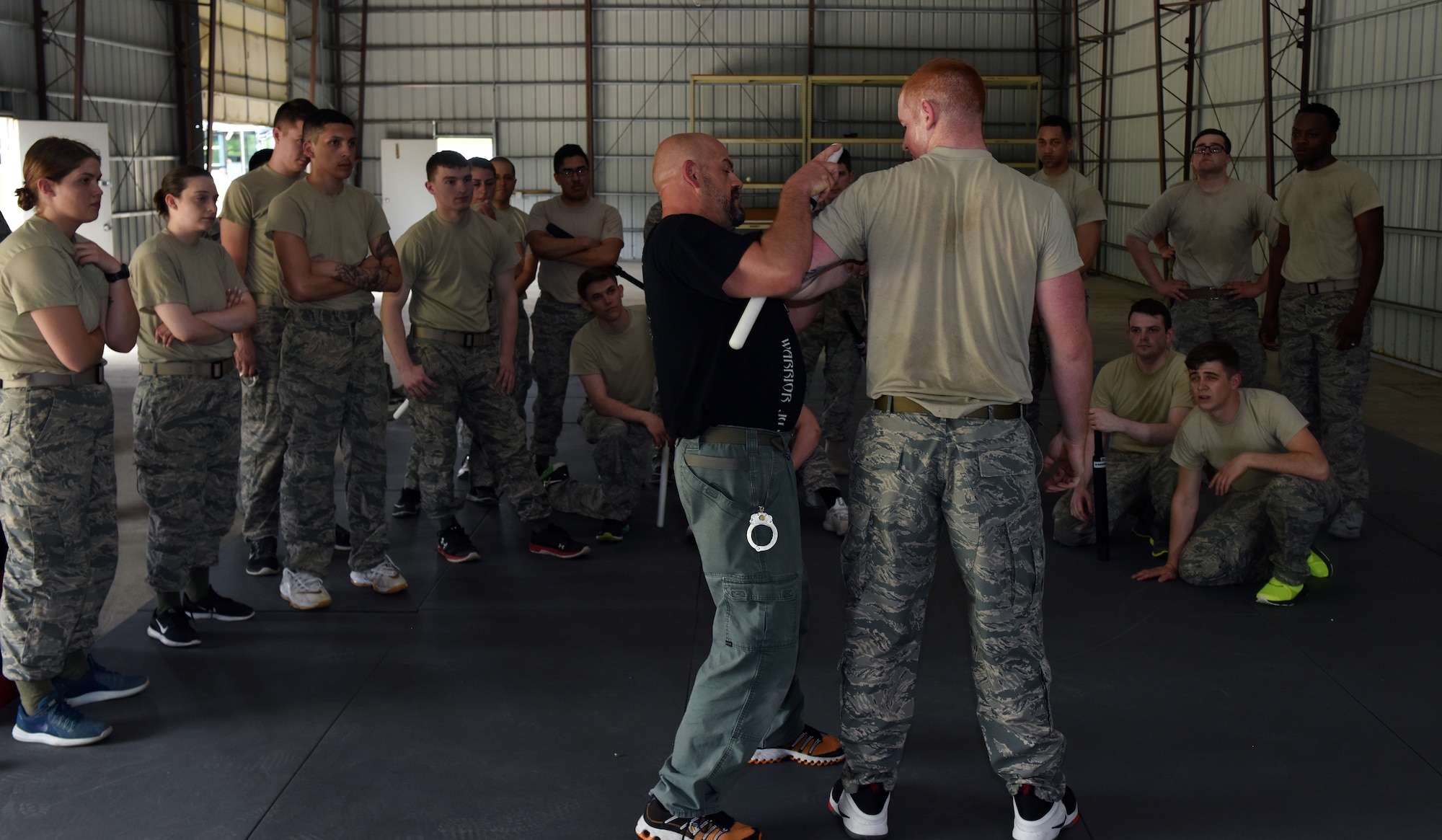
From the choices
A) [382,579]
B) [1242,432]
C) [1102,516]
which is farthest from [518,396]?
[1242,432]

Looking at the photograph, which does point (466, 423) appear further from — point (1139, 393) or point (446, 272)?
point (1139, 393)

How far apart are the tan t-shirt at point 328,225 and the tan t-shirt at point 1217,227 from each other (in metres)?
3.87

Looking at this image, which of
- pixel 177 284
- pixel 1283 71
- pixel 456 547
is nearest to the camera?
pixel 177 284

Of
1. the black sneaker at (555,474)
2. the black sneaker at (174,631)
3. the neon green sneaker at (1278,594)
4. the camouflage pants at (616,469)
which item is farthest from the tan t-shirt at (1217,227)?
the black sneaker at (174,631)

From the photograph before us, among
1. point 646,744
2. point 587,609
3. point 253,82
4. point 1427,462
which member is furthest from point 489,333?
point 253,82

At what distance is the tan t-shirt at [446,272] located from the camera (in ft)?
16.4

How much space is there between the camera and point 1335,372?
5.55 m

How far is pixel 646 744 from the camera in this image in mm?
3406

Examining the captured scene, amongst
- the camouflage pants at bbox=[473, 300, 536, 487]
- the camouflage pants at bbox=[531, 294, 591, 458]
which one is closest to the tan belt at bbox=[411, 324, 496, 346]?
the camouflage pants at bbox=[473, 300, 536, 487]

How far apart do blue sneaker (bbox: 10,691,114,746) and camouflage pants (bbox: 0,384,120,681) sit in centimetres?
10

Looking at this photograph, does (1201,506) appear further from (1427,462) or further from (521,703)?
(521,703)

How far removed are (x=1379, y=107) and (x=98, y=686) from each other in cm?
1286

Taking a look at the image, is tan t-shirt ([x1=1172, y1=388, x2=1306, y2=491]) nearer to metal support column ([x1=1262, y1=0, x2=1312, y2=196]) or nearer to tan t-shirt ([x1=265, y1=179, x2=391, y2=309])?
tan t-shirt ([x1=265, y1=179, x2=391, y2=309])

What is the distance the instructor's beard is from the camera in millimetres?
2652
